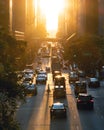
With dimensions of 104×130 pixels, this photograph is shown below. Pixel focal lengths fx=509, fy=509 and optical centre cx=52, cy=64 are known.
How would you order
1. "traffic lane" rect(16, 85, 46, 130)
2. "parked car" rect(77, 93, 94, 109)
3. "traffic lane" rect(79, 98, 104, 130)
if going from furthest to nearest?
"parked car" rect(77, 93, 94, 109)
"traffic lane" rect(16, 85, 46, 130)
"traffic lane" rect(79, 98, 104, 130)

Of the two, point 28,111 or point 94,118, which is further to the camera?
point 28,111

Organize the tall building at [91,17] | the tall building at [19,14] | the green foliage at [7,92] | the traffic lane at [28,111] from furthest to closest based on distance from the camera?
1. the tall building at [19,14]
2. the tall building at [91,17]
3. the traffic lane at [28,111]
4. the green foliage at [7,92]

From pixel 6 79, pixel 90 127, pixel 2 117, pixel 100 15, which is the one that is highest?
pixel 100 15

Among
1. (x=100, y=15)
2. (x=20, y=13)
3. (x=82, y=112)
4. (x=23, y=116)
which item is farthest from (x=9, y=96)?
(x=20, y=13)

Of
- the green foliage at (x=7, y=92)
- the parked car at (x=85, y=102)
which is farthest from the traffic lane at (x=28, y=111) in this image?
the green foliage at (x=7, y=92)

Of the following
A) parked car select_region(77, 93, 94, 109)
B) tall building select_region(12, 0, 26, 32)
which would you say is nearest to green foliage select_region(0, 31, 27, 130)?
parked car select_region(77, 93, 94, 109)

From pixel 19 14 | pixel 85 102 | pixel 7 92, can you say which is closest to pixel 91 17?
pixel 19 14

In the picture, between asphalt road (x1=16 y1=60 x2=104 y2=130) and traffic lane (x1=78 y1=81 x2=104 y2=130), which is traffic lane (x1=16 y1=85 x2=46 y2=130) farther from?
traffic lane (x1=78 y1=81 x2=104 y2=130)

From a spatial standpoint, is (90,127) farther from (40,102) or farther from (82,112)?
(40,102)

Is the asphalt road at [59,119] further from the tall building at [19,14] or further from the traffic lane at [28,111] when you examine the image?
the tall building at [19,14]

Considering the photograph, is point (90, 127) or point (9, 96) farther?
point (90, 127)

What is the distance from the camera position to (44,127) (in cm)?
2995

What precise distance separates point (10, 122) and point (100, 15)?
128 metres

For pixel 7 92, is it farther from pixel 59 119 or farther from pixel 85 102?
pixel 85 102
